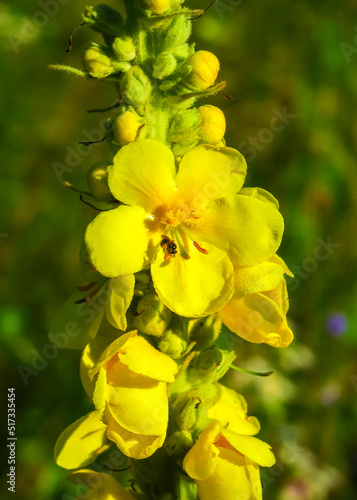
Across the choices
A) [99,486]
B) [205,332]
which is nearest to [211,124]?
[205,332]

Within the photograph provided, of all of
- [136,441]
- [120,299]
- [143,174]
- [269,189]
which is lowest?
[269,189]

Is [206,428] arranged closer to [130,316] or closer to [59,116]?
[130,316]

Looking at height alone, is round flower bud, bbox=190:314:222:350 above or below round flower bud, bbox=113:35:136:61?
below

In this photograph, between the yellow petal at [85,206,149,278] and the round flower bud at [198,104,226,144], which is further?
the round flower bud at [198,104,226,144]

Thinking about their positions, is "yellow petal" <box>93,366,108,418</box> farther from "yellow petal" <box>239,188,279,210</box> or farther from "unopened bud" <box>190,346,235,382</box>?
"yellow petal" <box>239,188,279,210</box>

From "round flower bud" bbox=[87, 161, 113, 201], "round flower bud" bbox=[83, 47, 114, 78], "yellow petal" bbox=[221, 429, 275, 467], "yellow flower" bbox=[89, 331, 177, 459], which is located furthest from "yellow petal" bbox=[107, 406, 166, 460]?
"round flower bud" bbox=[83, 47, 114, 78]

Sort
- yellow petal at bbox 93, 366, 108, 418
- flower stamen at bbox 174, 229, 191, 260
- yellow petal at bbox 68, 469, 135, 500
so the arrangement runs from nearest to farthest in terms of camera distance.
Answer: yellow petal at bbox 93, 366, 108, 418 → flower stamen at bbox 174, 229, 191, 260 → yellow petal at bbox 68, 469, 135, 500

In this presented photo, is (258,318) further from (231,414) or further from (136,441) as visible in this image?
(136,441)
